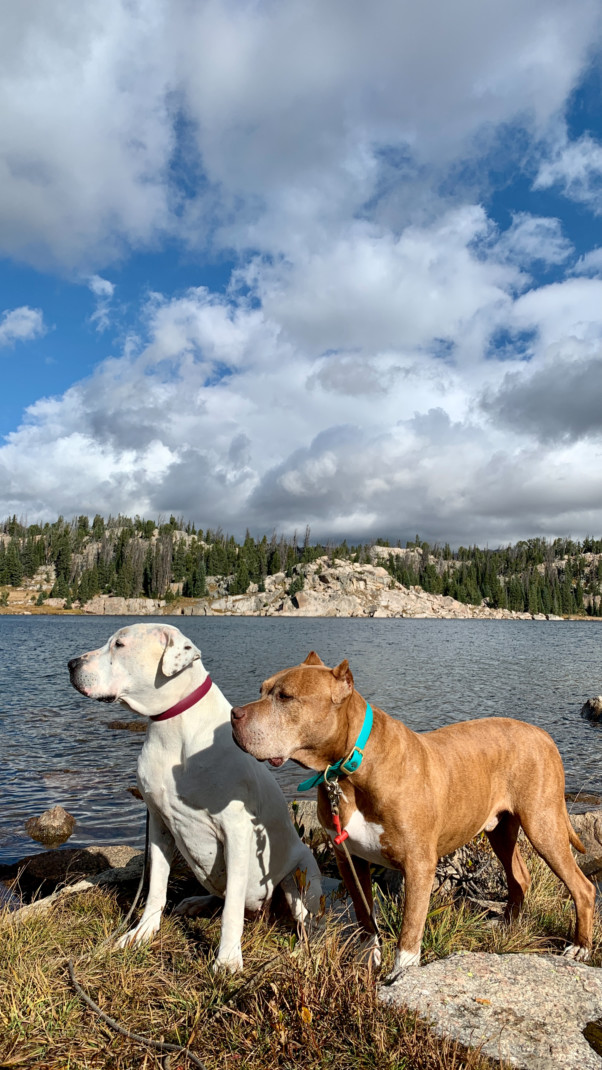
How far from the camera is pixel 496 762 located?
196 inches

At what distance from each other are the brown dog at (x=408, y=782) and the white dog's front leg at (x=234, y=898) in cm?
61

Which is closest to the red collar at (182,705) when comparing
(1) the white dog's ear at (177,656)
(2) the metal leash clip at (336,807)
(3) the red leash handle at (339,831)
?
(1) the white dog's ear at (177,656)

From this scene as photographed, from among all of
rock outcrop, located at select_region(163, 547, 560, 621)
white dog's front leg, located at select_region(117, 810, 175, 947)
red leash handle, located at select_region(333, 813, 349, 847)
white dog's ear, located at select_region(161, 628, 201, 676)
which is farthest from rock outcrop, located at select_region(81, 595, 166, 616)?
red leash handle, located at select_region(333, 813, 349, 847)

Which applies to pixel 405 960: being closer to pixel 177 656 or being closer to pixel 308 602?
pixel 177 656

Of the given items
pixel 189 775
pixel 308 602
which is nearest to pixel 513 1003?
pixel 189 775

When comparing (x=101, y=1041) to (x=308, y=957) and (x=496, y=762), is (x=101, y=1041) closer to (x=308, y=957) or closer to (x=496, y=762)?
(x=308, y=957)

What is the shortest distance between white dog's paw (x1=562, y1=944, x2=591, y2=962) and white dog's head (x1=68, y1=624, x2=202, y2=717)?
370cm

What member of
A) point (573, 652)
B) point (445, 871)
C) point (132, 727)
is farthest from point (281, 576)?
point (445, 871)

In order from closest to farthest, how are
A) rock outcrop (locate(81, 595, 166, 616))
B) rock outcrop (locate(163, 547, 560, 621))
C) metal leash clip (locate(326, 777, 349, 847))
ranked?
1. metal leash clip (locate(326, 777, 349, 847))
2. rock outcrop (locate(81, 595, 166, 616))
3. rock outcrop (locate(163, 547, 560, 621))

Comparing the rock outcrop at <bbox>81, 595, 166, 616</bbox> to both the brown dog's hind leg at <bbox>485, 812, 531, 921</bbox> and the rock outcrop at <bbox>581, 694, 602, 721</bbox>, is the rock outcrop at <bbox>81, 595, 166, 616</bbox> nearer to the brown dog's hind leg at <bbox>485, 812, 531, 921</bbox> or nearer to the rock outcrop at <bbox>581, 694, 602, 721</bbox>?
the rock outcrop at <bbox>581, 694, 602, 721</bbox>

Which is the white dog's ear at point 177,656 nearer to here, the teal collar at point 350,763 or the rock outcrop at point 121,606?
the teal collar at point 350,763

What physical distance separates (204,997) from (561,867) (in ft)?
9.70

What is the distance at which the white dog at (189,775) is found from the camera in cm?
429

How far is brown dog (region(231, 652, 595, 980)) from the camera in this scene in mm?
4074
